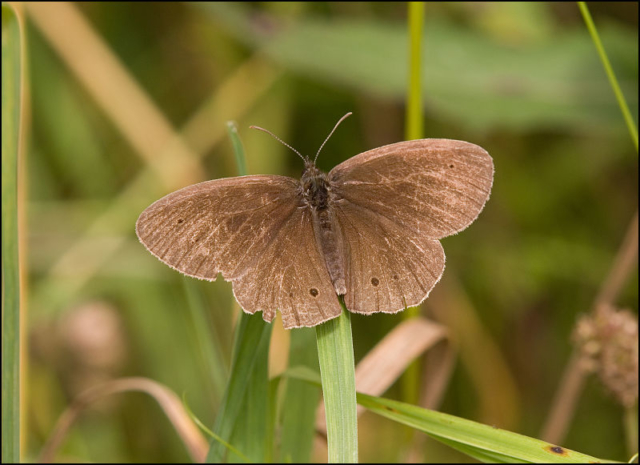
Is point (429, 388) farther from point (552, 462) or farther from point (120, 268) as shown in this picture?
point (120, 268)

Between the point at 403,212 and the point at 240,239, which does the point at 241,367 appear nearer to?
the point at 240,239

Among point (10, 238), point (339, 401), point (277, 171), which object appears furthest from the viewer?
point (277, 171)

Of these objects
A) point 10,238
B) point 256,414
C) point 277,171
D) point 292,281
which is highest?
point 277,171

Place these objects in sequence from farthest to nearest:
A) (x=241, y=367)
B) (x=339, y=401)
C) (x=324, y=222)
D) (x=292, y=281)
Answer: (x=324, y=222), (x=292, y=281), (x=241, y=367), (x=339, y=401)

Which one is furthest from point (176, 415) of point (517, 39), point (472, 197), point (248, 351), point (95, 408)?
point (517, 39)

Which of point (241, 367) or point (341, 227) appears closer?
point (241, 367)

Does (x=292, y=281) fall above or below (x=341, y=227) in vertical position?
below

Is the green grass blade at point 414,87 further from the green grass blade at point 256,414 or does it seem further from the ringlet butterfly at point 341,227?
the green grass blade at point 256,414

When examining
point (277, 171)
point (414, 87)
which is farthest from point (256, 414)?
point (277, 171)
